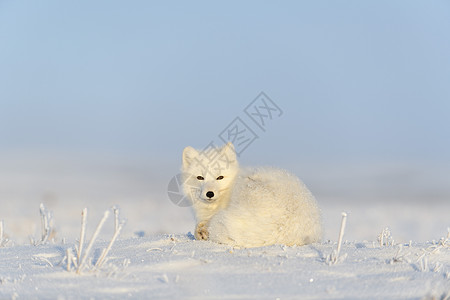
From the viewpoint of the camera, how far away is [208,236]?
16.1 ft

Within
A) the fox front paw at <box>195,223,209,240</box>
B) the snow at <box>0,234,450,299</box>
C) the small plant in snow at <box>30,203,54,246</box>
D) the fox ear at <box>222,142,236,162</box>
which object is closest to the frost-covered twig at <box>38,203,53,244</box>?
the small plant in snow at <box>30,203,54,246</box>

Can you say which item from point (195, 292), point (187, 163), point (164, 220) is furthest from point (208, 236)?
point (164, 220)

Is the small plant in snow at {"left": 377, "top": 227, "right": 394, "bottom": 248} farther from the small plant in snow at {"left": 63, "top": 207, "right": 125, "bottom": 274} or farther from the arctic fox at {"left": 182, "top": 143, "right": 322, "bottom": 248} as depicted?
the small plant in snow at {"left": 63, "top": 207, "right": 125, "bottom": 274}

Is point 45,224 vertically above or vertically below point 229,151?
below

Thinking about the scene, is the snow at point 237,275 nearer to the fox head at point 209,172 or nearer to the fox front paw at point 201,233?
the fox front paw at point 201,233

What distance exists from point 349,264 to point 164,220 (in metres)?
8.83

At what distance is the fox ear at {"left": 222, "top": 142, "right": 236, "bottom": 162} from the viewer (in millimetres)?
5801

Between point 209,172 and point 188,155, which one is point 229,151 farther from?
point 188,155

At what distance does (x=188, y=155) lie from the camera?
6043 mm

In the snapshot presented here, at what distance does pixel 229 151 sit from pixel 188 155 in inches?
20.9

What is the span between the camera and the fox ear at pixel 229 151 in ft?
19.0

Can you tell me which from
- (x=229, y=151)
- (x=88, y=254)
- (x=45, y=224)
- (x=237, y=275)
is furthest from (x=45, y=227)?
(x=237, y=275)

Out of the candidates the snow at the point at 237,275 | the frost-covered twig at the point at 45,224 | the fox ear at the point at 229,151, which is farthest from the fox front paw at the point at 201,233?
the frost-covered twig at the point at 45,224

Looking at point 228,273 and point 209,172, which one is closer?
point 228,273
